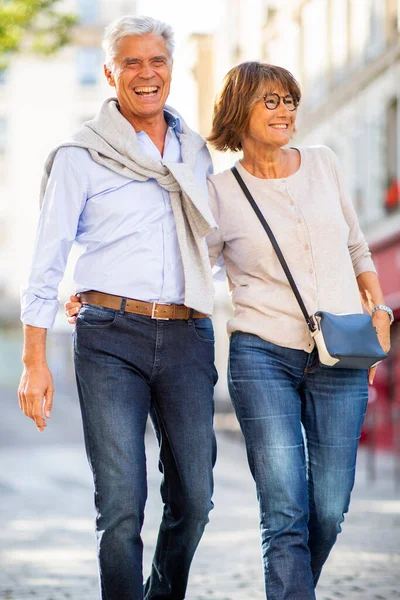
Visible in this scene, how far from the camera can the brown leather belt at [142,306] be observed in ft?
14.3

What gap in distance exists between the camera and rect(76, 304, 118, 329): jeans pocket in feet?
14.2

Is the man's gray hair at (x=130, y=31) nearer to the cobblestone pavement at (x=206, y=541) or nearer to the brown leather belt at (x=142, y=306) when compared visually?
the brown leather belt at (x=142, y=306)

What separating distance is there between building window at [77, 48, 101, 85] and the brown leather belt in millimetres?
55566

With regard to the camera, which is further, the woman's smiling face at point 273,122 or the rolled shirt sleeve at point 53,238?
the woman's smiling face at point 273,122

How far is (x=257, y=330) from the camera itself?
14.5 feet

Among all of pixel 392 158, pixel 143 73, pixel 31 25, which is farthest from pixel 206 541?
pixel 392 158

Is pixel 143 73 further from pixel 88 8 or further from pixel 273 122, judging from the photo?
pixel 88 8

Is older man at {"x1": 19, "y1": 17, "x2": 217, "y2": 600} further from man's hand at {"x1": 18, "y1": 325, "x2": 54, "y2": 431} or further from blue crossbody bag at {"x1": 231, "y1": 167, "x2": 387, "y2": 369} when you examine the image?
blue crossbody bag at {"x1": 231, "y1": 167, "x2": 387, "y2": 369}

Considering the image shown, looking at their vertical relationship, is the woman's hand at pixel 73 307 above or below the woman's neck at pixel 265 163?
below

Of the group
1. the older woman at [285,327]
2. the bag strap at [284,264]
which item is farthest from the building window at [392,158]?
the bag strap at [284,264]

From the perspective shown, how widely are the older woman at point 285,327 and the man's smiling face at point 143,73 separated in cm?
27

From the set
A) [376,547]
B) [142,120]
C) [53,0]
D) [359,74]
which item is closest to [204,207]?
[142,120]

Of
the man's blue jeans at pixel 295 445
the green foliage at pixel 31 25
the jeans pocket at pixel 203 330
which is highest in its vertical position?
the green foliage at pixel 31 25

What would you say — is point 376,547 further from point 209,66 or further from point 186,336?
point 209,66
